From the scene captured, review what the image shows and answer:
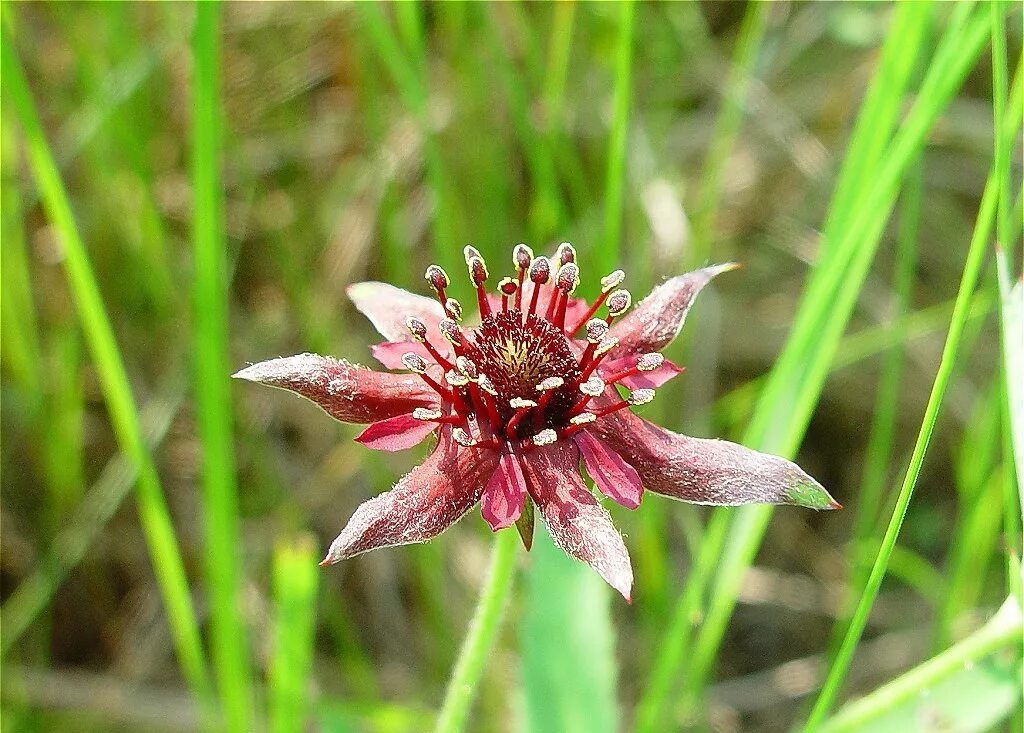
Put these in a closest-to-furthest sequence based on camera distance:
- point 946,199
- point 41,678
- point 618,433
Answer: point 618,433 < point 41,678 < point 946,199

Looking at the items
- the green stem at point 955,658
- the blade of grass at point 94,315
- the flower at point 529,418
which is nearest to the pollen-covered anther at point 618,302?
the flower at point 529,418

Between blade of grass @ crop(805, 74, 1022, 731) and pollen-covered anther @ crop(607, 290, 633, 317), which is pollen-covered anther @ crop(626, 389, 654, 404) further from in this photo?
blade of grass @ crop(805, 74, 1022, 731)

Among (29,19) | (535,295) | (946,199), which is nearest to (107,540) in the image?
(29,19)

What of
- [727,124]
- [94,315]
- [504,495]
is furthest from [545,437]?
[727,124]

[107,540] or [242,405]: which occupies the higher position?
[242,405]

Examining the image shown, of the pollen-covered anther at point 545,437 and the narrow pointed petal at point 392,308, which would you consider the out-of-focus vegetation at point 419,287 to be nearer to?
the narrow pointed petal at point 392,308

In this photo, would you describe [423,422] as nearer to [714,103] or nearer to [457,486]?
[457,486]
